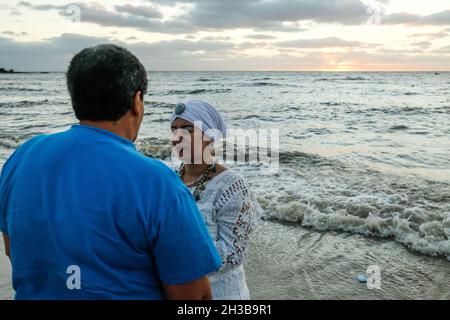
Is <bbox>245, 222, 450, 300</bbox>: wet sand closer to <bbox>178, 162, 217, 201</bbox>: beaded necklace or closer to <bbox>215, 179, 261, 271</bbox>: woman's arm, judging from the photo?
<bbox>215, 179, 261, 271</bbox>: woman's arm

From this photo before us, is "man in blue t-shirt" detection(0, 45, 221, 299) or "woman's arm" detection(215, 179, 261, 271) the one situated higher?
"man in blue t-shirt" detection(0, 45, 221, 299)

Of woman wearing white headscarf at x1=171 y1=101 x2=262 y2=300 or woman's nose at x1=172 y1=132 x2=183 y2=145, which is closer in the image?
woman wearing white headscarf at x1=171 y1=101 x2=262 y2=300

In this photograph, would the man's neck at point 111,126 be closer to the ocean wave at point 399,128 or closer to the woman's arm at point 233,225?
the woman's arm at point 233,225

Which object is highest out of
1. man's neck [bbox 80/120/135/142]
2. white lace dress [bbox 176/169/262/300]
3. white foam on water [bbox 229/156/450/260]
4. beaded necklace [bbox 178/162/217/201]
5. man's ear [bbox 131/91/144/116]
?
man's ear [bbox 131/91/144/116]

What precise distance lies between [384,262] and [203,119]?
4038mm

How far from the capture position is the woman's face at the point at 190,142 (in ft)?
8.84

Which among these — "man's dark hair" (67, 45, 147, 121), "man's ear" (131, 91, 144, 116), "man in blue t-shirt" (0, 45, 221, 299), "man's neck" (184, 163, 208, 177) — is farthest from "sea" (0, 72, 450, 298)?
"man's dark hair" (67, 45, 147, 121)

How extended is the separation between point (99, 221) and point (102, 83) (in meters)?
0.47

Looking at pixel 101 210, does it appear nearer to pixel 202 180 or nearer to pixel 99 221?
pixel 99 221

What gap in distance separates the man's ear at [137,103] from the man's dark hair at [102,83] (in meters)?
0.02

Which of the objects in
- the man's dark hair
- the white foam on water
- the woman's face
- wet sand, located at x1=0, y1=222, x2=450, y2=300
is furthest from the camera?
the white foam on water

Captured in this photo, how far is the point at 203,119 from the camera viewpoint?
2.65 meters

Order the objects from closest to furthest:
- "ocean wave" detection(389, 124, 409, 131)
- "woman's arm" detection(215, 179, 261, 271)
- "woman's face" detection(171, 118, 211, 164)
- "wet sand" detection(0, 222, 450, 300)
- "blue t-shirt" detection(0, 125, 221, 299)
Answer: "blue t-shirt" detection(0, 125, 221, 299) < "woman's arm" detection(215, 179, 261, 271) < "woman's face" detection(171, 118, 211, 164) < "wet sand" detection(0, 222, 450, 300) < "ocean wave" detection(389, 124, 409, 131)

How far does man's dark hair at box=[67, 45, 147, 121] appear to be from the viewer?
4.84 ft
